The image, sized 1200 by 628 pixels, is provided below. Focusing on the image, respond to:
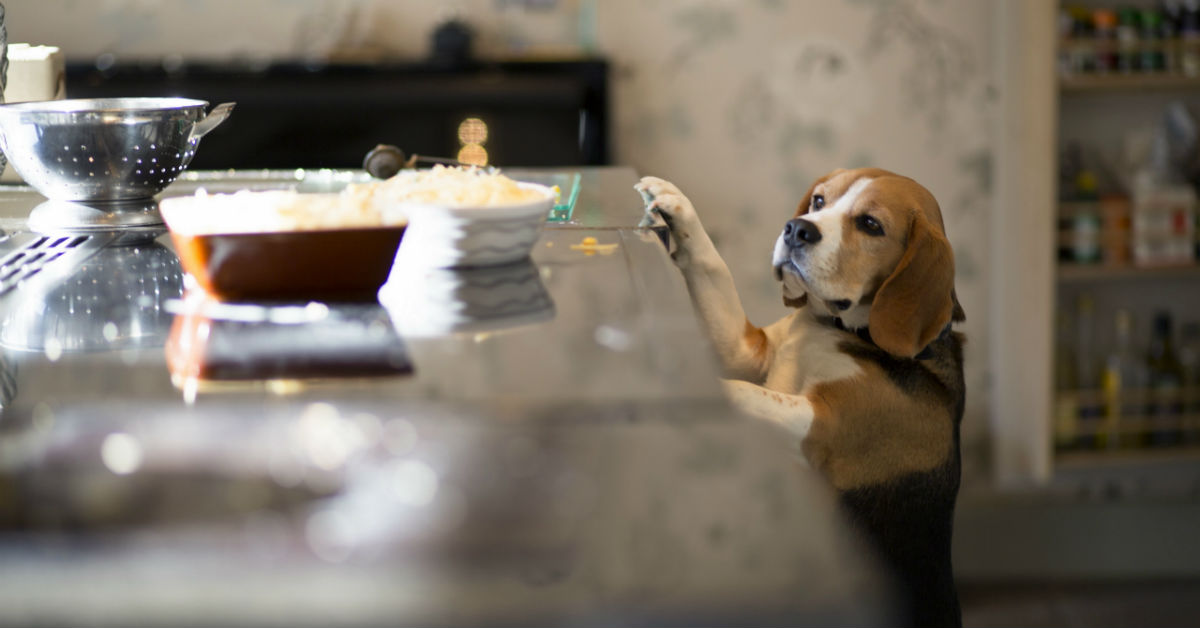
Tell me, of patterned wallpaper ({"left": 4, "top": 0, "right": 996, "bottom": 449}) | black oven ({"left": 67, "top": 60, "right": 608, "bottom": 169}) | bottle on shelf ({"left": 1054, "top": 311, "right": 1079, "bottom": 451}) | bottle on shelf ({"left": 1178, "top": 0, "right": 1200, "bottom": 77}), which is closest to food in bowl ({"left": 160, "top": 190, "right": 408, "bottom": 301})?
black oven ({"left": 67, "top": 60, "right": 608, "bottom": 169})

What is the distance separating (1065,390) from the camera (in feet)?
10.2

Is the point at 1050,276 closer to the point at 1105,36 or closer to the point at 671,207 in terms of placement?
the point at 1105,36

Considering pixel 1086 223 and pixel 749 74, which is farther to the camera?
pixel 749 74

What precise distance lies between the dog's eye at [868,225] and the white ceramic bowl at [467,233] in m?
0.61

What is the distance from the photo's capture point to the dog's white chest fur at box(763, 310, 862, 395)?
124 cm

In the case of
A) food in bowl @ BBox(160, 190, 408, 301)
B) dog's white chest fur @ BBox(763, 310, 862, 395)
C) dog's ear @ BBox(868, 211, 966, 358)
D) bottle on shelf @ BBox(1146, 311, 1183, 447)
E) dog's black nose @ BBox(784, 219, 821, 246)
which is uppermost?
food in bowl @ BBox(160, 190, 408, 301)

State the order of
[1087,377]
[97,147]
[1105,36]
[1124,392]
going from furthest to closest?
[1087,377] → [1124,392] → [1105,36] → [97,147]

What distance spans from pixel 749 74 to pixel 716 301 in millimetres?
2025

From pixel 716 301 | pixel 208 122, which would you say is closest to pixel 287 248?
pixel 208 122

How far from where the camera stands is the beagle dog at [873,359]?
1189 mm

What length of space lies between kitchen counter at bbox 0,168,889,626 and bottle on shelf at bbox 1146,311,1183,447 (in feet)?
9.66

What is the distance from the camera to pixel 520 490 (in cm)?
45

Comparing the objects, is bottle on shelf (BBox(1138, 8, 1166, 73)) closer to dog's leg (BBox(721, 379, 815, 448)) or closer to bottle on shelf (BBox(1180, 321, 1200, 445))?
bottle on shelf (BBox(1180, 321, 1200, 445))

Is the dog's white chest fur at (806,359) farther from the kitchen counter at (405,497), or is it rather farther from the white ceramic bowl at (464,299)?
the kitchen counter at (405,497)
